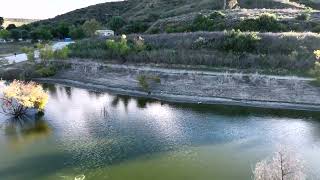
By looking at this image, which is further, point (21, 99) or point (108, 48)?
point (108, 48)

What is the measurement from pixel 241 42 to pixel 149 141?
118 feet

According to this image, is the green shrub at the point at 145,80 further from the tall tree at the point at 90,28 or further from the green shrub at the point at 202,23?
the tall tree at the point at 90,28

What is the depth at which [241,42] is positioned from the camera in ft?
251

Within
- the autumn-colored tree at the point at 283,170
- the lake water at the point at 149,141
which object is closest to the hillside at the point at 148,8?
the lake water at the point at 149,141

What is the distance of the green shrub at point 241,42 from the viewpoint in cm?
7625

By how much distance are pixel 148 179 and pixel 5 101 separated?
26811mm

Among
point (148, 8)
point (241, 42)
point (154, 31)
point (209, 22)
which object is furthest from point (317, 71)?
point (148, 8)

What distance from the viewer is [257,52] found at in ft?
248

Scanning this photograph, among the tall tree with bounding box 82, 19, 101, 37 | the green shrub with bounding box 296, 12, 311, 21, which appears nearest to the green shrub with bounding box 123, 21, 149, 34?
the tall tree with bounding box 82, 19, 101, 37

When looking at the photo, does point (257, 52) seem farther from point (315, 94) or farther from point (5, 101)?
point (5, 101)

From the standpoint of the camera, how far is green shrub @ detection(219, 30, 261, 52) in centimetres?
7625

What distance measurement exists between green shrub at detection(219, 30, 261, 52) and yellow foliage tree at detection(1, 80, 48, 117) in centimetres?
3366

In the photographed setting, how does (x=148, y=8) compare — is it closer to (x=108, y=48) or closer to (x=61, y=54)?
(x=108, y=48)

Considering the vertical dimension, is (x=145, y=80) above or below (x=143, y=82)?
above
